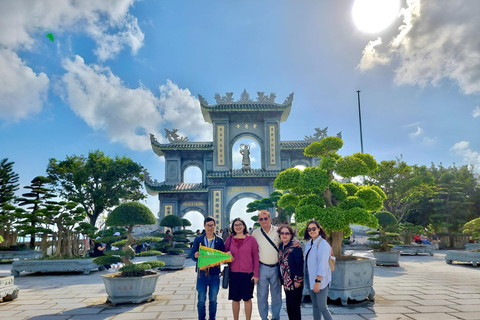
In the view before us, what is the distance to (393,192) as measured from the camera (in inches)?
891

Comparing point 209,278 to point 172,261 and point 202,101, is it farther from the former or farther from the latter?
point 202,101

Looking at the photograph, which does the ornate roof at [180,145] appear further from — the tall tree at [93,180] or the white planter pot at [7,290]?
the white planter pot at [7,290]

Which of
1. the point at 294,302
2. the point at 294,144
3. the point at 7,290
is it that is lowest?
the point at 7,290

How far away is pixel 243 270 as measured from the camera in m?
4.40

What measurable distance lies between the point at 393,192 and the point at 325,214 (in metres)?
18.6

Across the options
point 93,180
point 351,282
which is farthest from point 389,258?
point 93,180

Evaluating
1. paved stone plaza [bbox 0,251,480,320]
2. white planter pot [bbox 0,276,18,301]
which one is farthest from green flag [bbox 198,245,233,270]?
white planter pot [bbox 0,276,18,301]

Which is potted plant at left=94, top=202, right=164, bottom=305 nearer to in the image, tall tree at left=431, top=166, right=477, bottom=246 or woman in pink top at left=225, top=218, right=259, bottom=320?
woman in pink top at left=225, top=218, right=259, bottom=320

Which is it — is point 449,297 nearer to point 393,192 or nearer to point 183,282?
point 183,282

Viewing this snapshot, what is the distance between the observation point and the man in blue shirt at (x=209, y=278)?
4586 millimetres

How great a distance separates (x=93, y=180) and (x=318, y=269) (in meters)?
23.5

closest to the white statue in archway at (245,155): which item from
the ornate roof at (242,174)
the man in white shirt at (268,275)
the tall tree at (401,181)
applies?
the ornate roof at (242,174)

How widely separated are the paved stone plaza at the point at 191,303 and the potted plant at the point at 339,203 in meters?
0.41

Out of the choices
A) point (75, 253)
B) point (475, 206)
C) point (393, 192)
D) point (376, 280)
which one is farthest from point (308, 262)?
point (475, 206)
